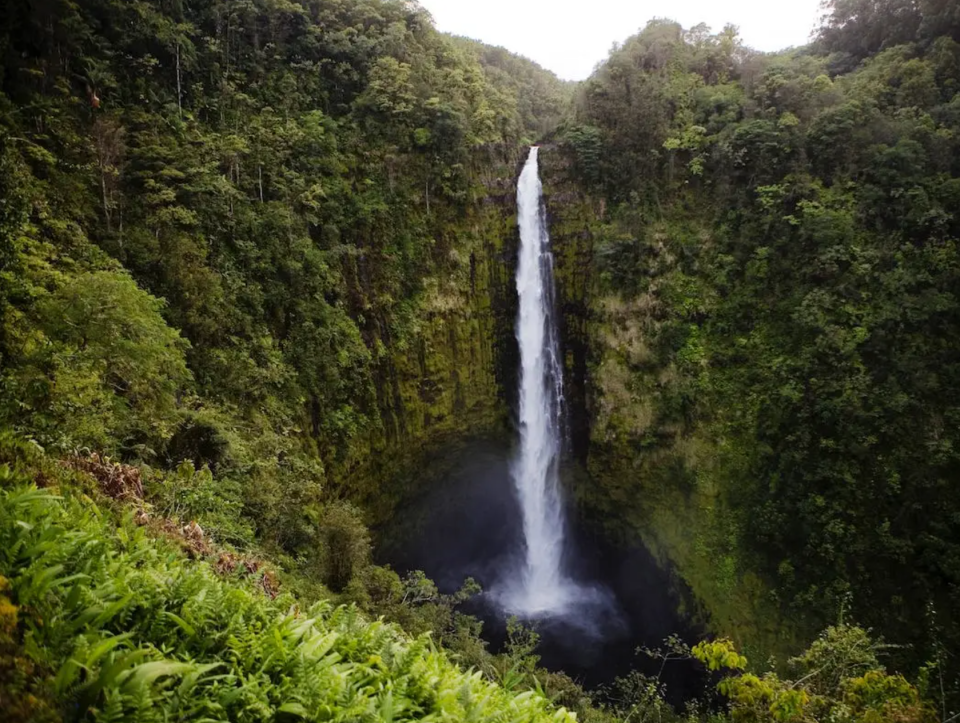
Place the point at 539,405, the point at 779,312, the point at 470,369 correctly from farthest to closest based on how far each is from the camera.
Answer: the point at 539,405
the point at 470,369
the point at 779,312

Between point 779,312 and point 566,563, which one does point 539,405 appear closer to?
point 566,563

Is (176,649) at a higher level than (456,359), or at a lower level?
higher

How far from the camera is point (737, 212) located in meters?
18.7

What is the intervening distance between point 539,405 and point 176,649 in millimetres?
18225

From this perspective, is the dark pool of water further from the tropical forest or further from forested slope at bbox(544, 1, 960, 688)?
forested slope at bbox(544, 1, 960, 688)

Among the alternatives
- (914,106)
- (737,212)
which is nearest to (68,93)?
(737,212)

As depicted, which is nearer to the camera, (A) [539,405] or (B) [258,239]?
(B) [258,239]

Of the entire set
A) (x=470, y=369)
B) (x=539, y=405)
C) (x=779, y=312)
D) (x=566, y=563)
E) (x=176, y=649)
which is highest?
(x=779, y=312)

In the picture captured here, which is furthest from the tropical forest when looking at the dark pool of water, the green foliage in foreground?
the dark pool of water

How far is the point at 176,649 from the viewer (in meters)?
3.12

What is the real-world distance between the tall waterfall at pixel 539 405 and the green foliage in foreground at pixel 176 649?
54.6 ft

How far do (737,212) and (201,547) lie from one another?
19325mm

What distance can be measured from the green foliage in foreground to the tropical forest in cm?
3

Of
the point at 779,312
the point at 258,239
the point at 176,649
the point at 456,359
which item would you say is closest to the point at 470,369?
the point at 456,359
